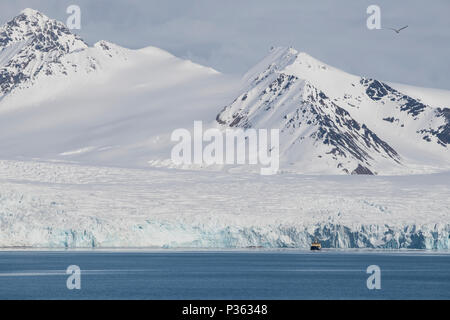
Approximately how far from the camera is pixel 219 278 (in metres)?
67.2

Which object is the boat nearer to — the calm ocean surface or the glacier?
the glacier

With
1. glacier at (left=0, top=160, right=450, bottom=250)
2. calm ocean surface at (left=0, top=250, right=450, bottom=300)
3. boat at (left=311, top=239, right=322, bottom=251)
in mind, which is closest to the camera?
calm ocean surface at (left=0, top=250, right=450, bottom=300)

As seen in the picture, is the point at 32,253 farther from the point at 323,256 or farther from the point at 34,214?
the point at 323,256

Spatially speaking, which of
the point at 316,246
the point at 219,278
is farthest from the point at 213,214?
the point at 219,278

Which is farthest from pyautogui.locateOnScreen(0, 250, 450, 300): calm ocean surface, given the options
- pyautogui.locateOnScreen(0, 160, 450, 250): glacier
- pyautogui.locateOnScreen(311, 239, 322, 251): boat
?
pyautogui.locateOnScreen(0, 160, 450, 250): glacier

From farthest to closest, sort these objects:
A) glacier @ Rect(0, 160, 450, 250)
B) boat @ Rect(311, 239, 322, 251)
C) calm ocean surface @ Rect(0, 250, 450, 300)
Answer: boat @ Rect(311, 239, 322, 251)
glacier @ Rect(0, 160, 450, 250)
calm ocean surface @ Rect(0, 250, 450, 300)

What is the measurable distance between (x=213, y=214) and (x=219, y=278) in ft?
71.9

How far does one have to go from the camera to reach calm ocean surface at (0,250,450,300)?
56.8 meters

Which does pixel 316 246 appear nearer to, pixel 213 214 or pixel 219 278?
pixel 213 214

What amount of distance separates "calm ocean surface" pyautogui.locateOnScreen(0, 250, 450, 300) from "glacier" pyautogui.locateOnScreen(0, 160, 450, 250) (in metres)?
1.81

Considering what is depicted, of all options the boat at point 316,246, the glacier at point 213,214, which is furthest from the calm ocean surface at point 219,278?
the glacier at point 213,214
